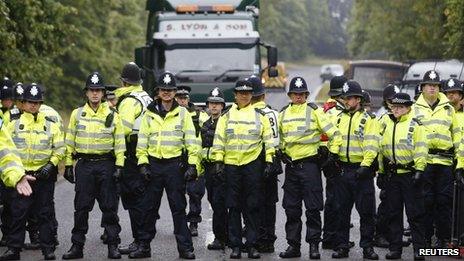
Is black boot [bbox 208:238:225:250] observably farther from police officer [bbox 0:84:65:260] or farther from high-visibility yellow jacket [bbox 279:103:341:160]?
police officer [bbox 0:84:65:260]

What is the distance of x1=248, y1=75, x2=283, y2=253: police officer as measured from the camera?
12828 mm

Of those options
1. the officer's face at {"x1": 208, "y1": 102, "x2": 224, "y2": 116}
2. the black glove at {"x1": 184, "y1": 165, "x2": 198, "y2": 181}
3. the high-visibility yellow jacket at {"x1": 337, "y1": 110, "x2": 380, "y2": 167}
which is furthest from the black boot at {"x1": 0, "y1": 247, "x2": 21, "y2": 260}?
the high-visibility yellow jacket at {"x1": 337, "y1": 110, "x2": 380, "y2": 167}

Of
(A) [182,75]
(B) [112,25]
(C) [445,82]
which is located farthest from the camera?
(B) [112,25]

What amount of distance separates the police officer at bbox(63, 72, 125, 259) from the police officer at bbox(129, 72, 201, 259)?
1.00 ft

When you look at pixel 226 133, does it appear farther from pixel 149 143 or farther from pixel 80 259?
pixel 80 259

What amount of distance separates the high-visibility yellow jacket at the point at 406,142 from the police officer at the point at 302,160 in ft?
2.05

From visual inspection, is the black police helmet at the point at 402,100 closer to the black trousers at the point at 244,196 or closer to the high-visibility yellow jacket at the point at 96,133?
the black trousers at the point at 244,196

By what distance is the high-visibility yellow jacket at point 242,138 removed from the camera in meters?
12.4

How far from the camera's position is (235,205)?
12.4 metres

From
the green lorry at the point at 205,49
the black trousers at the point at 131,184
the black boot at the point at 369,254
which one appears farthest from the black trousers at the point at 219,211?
the green lorry at the point at 205,49

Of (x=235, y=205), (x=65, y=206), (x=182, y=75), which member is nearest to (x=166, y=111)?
(x=235, y=205)

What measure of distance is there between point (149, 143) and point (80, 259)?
5.20ft

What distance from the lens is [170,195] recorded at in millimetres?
12312

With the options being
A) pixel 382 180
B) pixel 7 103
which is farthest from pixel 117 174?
pixel 382 180
